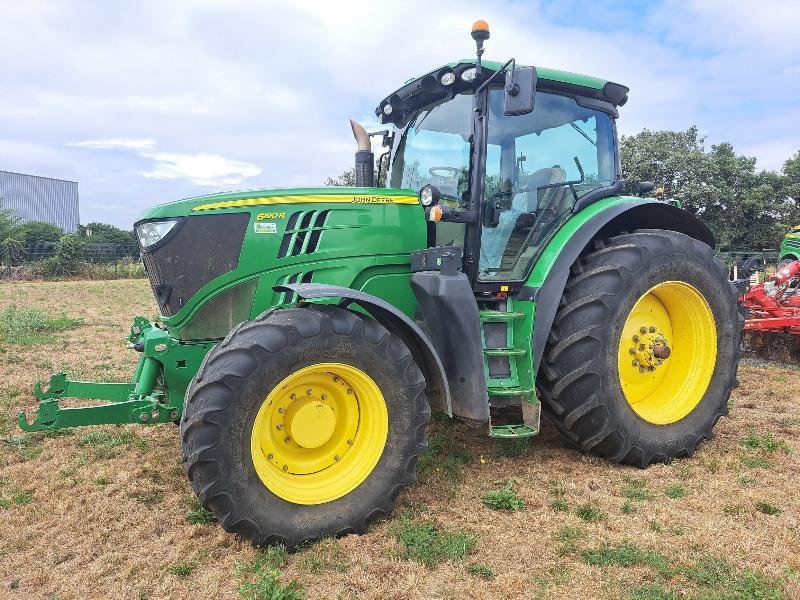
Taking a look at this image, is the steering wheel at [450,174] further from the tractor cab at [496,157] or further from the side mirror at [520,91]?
the side mirror at [520,91]

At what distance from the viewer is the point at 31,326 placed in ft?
33.6

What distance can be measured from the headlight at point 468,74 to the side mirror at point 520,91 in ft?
1.33

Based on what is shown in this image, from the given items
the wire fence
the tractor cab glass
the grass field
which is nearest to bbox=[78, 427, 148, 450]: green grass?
the grass field

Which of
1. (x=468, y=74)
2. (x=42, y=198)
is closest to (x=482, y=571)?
(x=468, y=74)

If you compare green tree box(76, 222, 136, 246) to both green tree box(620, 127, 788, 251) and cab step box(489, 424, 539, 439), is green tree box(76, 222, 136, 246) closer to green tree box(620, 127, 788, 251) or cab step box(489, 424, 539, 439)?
green tree box(620, 127, 788, 251)

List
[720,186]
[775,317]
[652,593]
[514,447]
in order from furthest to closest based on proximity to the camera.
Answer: [720,186] < [775,317] < [514,447] < [652,593]

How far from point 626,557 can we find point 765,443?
214 centimetres

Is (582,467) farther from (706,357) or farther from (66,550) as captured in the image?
(66,550)

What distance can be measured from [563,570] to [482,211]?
7.35ft

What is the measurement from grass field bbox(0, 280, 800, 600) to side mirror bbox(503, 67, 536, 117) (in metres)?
2.29

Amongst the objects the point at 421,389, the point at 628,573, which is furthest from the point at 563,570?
the point at 421,389

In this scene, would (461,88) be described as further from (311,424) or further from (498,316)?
(311,424)

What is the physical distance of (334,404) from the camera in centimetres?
344

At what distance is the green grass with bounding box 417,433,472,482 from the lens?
4.07 meters
